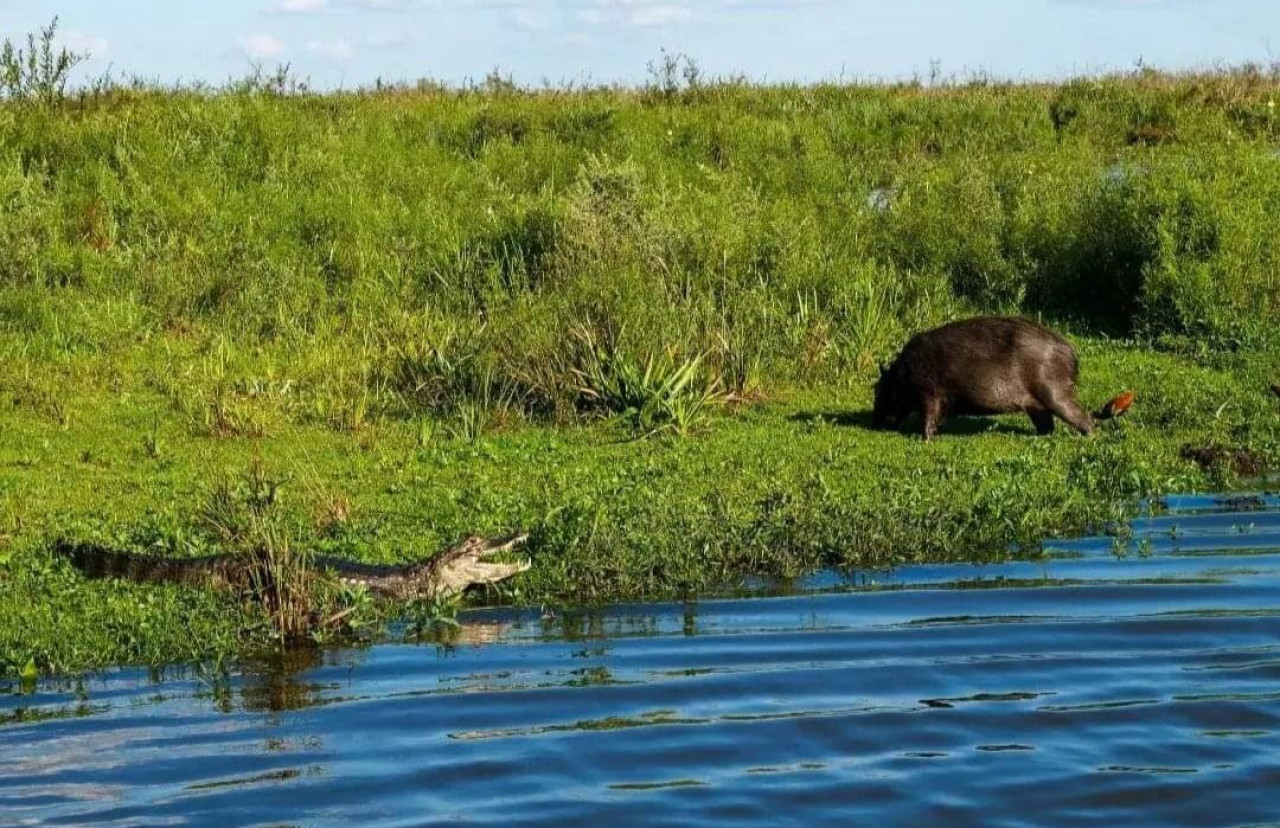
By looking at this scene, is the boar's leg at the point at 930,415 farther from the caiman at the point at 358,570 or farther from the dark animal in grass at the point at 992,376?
the caiman at the point at 358,570

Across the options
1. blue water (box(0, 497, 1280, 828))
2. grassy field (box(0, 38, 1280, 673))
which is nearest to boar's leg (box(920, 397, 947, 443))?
grassy field (box(0, 38, 1280, 673))

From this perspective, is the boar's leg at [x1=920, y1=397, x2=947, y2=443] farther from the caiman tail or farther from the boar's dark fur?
the caiman tail

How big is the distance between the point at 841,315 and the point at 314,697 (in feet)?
28.8

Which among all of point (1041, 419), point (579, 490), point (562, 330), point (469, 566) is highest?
point (562, 330)

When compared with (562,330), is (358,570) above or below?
below

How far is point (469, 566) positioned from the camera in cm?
895

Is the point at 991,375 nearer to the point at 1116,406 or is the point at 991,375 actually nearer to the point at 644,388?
the point at 1116,406

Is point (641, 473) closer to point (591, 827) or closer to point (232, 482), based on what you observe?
point (232, 482)

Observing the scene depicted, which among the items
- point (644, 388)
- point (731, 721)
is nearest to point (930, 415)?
point (644, 388)

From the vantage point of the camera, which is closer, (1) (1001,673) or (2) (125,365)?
(1) (1001,673)

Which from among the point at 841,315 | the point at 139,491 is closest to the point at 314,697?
the point at 139,491

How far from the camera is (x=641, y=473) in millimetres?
11266

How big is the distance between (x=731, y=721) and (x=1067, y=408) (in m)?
5.76

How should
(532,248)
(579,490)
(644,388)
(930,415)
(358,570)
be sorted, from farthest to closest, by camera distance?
(532,248), (644,388), (930,415), (579,490), (358,570)
